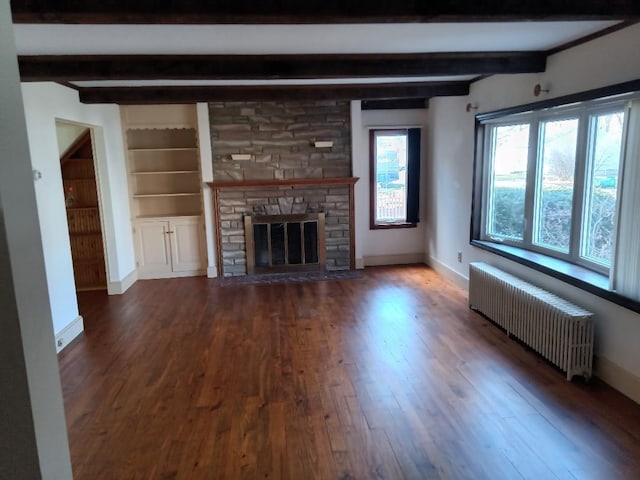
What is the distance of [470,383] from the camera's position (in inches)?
121

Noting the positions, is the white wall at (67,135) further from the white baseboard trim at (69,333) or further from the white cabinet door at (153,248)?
the white baseboard trim at (69,333)

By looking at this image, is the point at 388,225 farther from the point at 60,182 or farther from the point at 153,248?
the point at 60,182

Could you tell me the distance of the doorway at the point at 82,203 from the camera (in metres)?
5.62

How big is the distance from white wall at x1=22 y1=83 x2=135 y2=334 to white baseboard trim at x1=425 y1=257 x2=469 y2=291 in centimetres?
432

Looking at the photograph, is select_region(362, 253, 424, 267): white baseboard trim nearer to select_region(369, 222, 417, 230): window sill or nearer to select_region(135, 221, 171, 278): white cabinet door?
select_region(369, 222, 417, 230): window sill

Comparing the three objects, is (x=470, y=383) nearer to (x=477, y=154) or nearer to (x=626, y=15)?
(x=626, y=15)

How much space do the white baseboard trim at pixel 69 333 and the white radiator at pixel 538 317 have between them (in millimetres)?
4015

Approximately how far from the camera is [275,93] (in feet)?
16.2

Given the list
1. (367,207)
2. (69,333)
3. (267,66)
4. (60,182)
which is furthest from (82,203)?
(367,207)

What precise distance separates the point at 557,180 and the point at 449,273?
2264 millimetres

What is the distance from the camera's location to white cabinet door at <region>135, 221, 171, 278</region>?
20.1 ft

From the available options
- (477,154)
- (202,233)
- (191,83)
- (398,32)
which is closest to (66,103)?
(191,83)

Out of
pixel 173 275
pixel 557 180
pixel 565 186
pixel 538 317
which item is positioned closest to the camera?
pixel 538 317

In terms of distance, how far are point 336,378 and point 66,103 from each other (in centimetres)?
379
